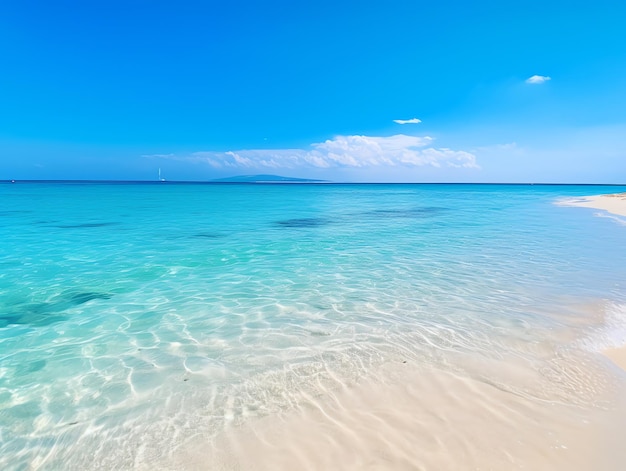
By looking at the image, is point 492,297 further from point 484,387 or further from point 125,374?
point 125,374

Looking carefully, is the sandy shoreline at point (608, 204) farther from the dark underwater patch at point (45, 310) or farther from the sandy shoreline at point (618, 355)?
the dark underwater patch at point (45, 310)

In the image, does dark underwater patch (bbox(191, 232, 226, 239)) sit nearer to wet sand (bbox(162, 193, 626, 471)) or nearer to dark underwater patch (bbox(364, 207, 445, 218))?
wet sand (bbox(162, 193, 626, 471))

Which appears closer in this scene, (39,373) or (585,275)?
(39,373)

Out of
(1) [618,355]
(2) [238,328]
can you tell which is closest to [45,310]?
(2) [238,328]

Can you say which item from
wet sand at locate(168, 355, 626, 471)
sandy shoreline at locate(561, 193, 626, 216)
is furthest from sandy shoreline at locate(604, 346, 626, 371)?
sandy shoreline at locate(561, 193, 626, 216)

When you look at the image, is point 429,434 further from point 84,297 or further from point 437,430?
point 84,297

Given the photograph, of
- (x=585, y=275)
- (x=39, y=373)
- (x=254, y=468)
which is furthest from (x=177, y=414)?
(x=585, y=275)

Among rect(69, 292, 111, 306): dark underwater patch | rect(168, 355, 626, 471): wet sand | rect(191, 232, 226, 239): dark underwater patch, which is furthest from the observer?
rect(191, 232, 226, 239): dark underwater patch

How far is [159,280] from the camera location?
895 centimetres

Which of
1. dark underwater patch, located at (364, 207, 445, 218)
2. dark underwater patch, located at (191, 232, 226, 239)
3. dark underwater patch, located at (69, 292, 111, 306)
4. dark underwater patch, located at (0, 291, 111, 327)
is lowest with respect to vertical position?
dark underwater patch, located at (364, 207, 445, 218)

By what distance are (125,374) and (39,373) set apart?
1.21m

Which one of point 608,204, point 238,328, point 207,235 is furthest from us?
point 608,204

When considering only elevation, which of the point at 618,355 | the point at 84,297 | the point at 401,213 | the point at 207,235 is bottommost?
the point at 401,213

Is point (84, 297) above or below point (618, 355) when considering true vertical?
below
